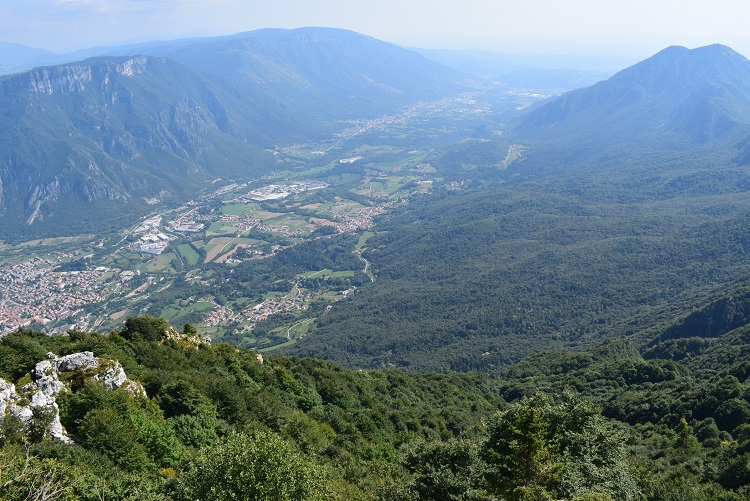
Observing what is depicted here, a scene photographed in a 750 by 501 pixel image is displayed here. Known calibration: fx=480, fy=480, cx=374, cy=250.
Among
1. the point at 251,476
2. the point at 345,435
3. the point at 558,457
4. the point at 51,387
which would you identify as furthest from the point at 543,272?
the point at 251,476

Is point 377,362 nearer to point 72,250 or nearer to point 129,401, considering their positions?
point 129,401

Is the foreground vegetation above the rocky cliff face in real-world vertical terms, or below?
below

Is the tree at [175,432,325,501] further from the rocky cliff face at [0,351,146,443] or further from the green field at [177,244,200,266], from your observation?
the green field at [177,244,200,266]

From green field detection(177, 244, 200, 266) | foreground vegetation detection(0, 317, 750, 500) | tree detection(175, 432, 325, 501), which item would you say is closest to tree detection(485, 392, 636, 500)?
foreground vegetation detection(0, 317, 750, 500)

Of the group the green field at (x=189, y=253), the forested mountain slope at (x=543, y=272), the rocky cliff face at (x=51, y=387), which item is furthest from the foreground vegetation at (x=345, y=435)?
the green field at (x=189, y=253)

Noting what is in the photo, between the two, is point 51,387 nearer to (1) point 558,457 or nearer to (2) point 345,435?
(2) point 345,435

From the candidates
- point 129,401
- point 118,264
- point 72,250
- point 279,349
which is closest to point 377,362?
point 279,349
